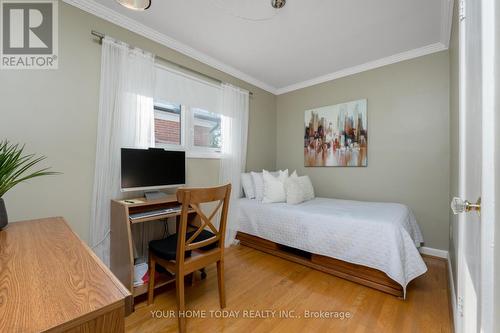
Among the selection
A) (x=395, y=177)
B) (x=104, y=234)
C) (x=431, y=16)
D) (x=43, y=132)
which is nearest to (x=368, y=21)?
(x=431, y=16)

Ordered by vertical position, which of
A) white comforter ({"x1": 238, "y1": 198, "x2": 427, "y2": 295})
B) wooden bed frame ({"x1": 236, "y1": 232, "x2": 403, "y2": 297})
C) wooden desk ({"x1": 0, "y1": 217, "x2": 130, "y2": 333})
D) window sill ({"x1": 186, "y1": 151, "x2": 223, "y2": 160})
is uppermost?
window sill ({"x1": 186, "y1": 151, "x2": 223, "y2": 160})

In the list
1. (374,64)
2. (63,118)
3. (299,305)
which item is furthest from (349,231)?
(63,118)

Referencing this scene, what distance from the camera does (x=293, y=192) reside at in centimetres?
276

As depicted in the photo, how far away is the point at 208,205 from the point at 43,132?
176cm

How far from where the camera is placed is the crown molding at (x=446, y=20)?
1866 mm

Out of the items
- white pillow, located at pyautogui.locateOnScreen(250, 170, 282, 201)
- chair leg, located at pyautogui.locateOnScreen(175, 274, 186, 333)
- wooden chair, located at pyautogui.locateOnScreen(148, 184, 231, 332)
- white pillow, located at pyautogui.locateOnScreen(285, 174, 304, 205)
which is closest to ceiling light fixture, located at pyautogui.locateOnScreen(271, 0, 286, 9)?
wooden chair, located at pyautogui.locateOnScreen(148, 184, 231, 332)

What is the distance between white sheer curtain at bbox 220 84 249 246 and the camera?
3.04 meters

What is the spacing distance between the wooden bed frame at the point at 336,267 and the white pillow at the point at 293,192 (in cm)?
59

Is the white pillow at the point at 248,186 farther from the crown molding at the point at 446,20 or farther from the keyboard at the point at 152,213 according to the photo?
the crown molding at the point at 446,20

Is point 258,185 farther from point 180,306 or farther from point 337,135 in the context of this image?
point 180,306

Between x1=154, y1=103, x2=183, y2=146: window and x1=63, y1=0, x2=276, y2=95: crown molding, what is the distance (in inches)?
27.3

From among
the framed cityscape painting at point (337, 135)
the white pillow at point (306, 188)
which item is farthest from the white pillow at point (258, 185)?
the framed cityscape painting at point (337, 135)

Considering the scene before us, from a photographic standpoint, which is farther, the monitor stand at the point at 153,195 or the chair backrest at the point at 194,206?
the monitor stand at the point at 153,195

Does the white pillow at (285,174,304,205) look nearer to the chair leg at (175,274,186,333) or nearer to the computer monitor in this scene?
the computer monitor
